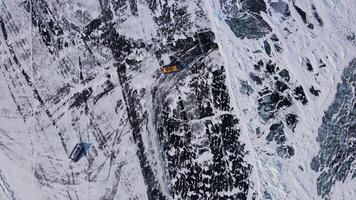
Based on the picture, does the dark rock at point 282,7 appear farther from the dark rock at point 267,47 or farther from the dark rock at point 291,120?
the dark rock at point 291,120

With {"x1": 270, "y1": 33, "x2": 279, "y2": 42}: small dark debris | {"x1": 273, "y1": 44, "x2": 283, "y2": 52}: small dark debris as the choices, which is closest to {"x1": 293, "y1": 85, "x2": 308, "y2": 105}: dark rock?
{"x1": 273, "y1": 44, "x2": 283, "y2": 52}: small dark debris

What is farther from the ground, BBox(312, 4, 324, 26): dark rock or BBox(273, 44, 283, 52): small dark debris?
BBox(312, 4, 324, 26): dark rock

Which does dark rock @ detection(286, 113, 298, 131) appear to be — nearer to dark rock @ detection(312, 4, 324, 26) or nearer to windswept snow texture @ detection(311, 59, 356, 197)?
windswept snow texture @ detection(311, 59, 356, 197)

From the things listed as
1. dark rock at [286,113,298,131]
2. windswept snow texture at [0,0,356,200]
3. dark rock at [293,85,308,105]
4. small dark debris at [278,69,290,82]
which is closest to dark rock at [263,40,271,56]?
windswept snow texture at [0,0,356,200]

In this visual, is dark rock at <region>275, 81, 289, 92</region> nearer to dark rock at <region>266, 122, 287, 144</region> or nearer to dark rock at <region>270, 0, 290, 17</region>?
dark rock at <region>266, 122, 287, 144</region>

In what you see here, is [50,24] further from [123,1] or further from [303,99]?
[303,99]

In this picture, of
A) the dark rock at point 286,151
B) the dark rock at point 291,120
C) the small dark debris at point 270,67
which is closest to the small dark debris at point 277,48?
the small dark debris at point 270,67

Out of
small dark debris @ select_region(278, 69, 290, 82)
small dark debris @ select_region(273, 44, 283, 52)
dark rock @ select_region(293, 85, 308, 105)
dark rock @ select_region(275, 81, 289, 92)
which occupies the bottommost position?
dark rock @ select_region(293, 85, 308, 105)
